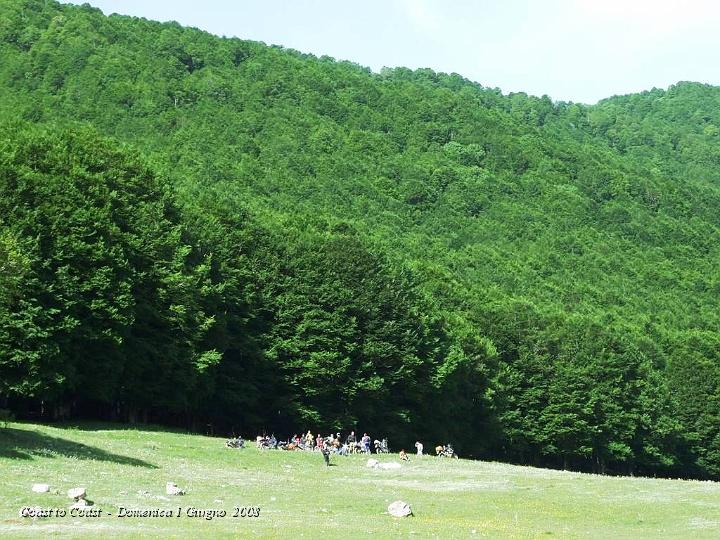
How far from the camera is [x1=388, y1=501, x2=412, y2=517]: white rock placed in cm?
4506

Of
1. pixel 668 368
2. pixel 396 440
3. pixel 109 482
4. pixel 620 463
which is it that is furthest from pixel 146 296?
pixel 668 368

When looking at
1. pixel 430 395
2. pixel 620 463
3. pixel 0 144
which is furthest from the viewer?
pixel 620 463

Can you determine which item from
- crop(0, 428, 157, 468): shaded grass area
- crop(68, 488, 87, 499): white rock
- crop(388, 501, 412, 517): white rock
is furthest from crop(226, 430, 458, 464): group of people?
crop(68, 488, 87, 499): white rock

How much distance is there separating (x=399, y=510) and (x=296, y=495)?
24.5 ft

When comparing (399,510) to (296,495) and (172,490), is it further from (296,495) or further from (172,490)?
(172,490)

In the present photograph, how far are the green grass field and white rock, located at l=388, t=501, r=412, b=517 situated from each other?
38 centimetres

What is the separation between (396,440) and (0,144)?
4500cm

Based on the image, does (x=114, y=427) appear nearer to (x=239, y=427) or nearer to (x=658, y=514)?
(x=239, y=427)

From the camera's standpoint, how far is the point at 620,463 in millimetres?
136750

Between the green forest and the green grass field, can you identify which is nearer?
the green grass field

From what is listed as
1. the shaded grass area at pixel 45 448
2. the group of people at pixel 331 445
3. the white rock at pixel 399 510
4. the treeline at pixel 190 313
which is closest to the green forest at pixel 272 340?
the treeline at pixel 190 313

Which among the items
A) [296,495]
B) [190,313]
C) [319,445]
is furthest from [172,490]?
[190,313]

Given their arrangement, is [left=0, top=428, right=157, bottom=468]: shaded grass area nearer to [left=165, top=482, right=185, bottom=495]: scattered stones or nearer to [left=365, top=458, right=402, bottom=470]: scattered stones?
[left=165, top=482, right=185, bottom=495]: scattered stones

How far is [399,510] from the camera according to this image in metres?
45.2
